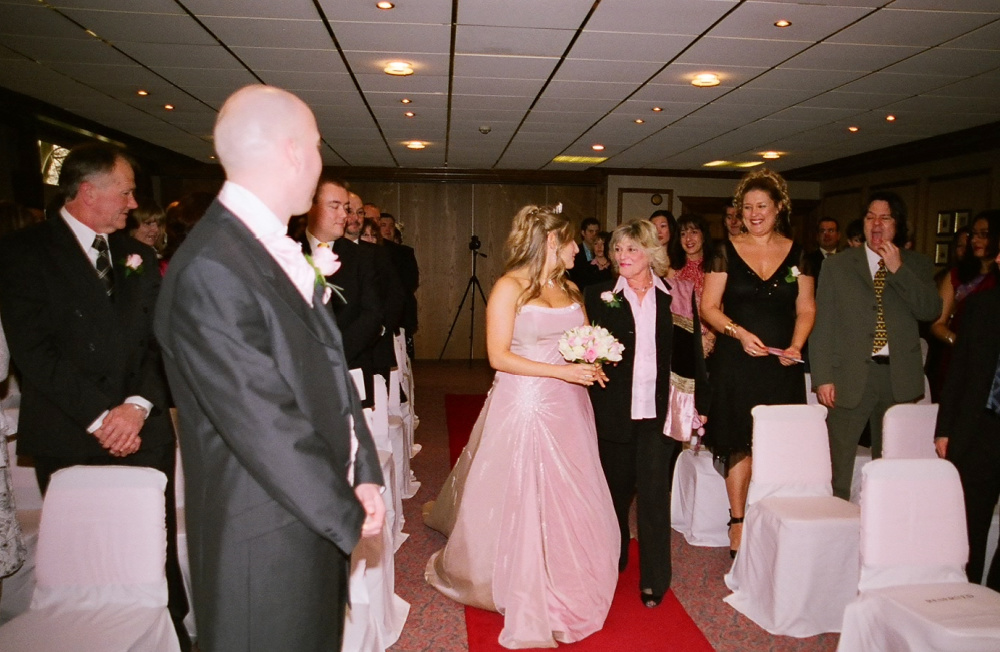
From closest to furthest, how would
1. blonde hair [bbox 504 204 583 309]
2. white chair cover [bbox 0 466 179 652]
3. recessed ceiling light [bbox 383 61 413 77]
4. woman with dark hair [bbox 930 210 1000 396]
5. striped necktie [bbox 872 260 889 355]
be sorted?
white chair cover [bbox 0 466 179 652]
blonde hair [bbox 504 204 583 309]
striped necktie [bbox 872 260 889 355]
woman with dark hair [bbox 930 210 1000 396]
recessed ceiling light [bbox 383 61 413 77]

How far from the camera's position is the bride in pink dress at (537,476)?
3.03m

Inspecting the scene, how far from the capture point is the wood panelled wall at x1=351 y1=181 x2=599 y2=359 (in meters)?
12.7

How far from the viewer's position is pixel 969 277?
5.39m

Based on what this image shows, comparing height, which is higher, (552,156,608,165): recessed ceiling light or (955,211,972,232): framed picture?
(552,156,608,165): recessed ceiling light

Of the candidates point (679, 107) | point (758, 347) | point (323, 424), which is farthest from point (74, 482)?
point (679, 107)

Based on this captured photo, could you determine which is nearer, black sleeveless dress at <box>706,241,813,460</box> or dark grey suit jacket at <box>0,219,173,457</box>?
dark grey suit jacket at <box>0,219,173,457</box>

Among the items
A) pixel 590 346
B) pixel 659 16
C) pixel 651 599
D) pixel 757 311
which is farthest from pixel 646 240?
pixel 659 16

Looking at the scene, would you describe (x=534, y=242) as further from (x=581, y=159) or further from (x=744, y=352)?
(x=581, y=159)

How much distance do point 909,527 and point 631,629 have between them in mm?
1254

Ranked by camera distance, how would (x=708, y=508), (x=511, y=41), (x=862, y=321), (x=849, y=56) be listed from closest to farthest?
(x=862, y=321)
(x=708, y=508)
(x=511, y=41)
(x=849, y=56)

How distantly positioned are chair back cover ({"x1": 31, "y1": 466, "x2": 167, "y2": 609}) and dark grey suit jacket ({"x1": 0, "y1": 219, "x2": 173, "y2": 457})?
16.2 inches

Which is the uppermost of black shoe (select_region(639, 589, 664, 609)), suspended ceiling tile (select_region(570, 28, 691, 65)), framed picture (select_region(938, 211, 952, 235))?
suspended ceiling tile (select_region(570, 28, 691, 65))

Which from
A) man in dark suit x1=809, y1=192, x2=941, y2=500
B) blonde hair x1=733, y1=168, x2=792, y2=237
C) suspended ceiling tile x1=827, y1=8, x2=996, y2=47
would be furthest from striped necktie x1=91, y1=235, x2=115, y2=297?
suspended ceiling tile x1=827, y1=8, x2=996, y2=47

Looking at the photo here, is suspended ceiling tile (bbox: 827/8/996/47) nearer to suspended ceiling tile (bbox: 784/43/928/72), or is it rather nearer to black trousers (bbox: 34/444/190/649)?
suspended ceiling tile (bbox: 784/43/928/72)
